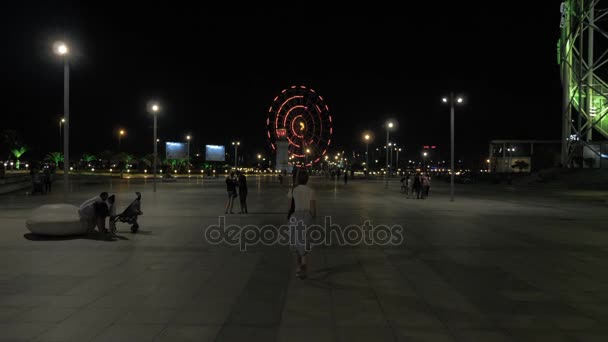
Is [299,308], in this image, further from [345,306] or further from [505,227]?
[505,227]

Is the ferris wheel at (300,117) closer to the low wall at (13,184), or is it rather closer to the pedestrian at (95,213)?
the low wall at (13,184)

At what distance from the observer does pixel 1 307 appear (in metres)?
6.62

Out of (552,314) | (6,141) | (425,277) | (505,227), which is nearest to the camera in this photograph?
(552,314)

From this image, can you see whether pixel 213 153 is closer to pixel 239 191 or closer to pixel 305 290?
pixel 239 191

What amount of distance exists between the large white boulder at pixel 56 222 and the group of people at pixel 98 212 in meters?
0.18

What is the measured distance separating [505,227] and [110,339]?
13.3 m

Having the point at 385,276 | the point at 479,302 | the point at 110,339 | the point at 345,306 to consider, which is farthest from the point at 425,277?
the point at 110,339

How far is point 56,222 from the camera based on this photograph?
12.6 meters

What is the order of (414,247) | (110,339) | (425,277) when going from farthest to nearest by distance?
1. (414,247)
2. (425,277)
3. (110,339)

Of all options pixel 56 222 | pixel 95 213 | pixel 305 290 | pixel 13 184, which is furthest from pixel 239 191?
pixel 13 184

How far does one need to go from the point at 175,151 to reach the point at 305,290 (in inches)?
4517

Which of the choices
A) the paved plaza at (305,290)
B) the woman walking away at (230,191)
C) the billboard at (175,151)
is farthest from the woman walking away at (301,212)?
the billboard at (175,151)

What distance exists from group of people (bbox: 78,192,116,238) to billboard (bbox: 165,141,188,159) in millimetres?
105344

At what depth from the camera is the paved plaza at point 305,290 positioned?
5.80 metres
